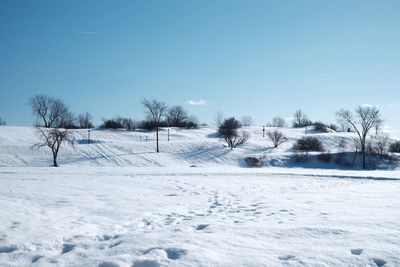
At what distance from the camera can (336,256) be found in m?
4.86

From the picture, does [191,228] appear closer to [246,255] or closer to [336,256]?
[246,255]

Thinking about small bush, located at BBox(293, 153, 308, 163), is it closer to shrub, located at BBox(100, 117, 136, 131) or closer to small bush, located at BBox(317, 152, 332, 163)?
small bush, located at BBox(317, 152, 332, 163)

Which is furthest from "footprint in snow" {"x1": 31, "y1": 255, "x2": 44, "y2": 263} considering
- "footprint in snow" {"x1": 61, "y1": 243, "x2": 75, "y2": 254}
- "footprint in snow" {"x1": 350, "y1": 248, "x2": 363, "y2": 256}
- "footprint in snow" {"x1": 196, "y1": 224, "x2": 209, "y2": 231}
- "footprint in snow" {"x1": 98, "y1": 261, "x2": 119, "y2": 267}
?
"footprint in snow" {"x1": 350, "y1": 248, "x2": 363, "y2": 256}

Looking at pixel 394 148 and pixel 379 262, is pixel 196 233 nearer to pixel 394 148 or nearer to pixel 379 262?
pixel 379 262

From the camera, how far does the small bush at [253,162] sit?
174 feet

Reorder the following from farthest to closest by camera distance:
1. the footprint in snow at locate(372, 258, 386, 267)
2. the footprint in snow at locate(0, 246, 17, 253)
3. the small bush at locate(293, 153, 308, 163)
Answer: the small bush at locate(293, 153, 308, 163), the footprint in snow at locate(0, 246, 17, 253), the footprint in snow at locate(372, 258, 386, 267)

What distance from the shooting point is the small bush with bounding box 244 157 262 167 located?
174ft

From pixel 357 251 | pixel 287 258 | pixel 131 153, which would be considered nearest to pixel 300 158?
pixel 131 153

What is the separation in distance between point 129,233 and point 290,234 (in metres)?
3.20

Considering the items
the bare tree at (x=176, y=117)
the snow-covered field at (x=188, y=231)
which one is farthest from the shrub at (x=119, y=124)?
the snow-covered field at (x=188, y=231)

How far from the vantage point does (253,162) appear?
177 feet

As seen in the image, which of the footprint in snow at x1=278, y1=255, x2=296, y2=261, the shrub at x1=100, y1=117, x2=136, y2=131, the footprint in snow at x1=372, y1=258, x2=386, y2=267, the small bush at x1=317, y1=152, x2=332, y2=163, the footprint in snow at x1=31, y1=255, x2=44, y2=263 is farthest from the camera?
the shrub at x1=100, y1=117, x2=136, y2=131

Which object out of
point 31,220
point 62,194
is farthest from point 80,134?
point 31,220

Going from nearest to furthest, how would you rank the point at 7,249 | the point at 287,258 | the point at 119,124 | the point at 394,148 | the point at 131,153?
the point at 287,258, the point at 7,249, the point at 131,153, the point at 394,148, the point at 119,124
